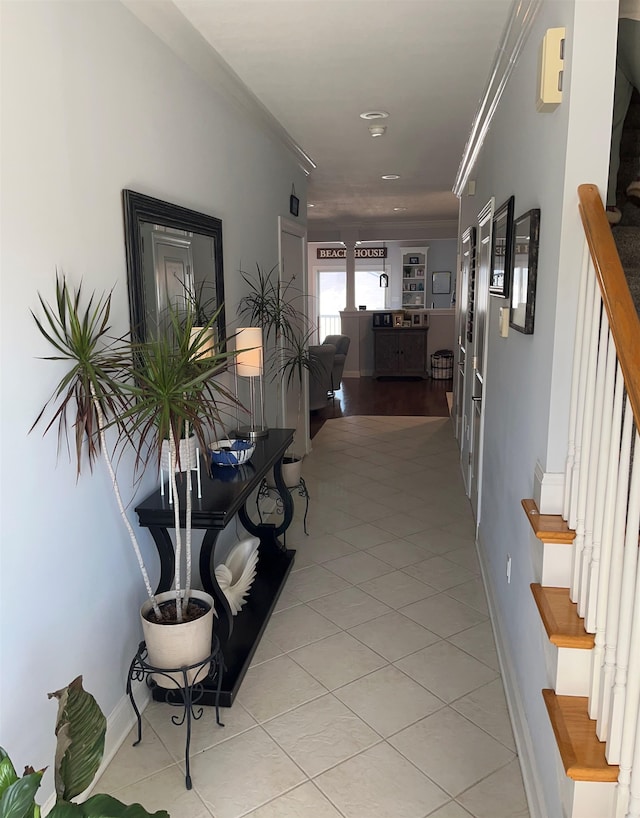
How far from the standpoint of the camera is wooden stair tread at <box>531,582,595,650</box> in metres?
1.46

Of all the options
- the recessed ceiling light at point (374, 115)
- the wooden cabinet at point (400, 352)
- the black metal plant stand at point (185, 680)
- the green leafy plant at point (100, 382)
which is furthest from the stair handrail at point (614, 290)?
the wooden cabinet at point (400, 352)

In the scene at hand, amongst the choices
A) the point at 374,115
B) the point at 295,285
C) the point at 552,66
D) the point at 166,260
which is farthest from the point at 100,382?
the point at 295,285

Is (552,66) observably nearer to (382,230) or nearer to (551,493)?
(551,493)

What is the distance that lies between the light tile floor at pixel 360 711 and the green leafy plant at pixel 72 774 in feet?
1.98

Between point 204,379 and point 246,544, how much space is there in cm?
141

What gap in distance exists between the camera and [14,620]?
5.21 ft

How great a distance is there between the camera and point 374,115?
11.8 feet

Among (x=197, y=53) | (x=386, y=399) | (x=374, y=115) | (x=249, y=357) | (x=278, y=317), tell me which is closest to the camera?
(x=197, y=53)

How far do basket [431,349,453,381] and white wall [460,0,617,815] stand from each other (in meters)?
7.62

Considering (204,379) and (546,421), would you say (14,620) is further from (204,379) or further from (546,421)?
(546,421)

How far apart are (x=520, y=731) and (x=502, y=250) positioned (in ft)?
6.36

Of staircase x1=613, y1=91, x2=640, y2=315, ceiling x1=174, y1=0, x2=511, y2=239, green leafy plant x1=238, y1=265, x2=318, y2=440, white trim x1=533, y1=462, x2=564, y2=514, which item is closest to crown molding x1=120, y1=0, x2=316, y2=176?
ceiling x1=174, y1=0, x2=511, y2=239

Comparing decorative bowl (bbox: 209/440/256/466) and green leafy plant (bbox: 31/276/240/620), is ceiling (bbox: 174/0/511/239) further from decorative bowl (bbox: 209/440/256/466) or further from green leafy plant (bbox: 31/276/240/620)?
decorative bowl (bbox: 209/440/256/466)

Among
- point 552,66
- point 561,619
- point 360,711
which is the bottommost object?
point 360,711
